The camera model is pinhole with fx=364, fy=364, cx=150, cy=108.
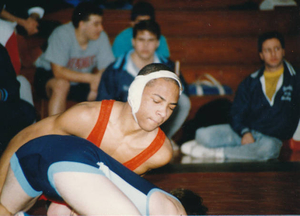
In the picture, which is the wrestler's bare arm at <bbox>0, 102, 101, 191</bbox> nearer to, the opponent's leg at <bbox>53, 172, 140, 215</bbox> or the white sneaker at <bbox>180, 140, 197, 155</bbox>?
the opponent's leg at <bbox>53, 172, 140, 215</bbox>

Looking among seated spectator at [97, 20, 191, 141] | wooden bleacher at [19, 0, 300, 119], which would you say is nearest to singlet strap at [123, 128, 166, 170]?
seated spectator at [97, 20, 191, 141]

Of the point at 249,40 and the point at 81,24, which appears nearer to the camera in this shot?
the point at 81,24

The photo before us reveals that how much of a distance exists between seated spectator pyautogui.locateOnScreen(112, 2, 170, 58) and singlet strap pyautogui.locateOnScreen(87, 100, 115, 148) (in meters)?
1.92

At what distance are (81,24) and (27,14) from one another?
554 millimetres

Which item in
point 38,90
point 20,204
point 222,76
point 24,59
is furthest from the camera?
point 222,76

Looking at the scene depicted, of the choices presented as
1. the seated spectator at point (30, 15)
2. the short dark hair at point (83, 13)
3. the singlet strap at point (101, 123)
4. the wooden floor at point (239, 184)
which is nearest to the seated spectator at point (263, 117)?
the wooden floor at point (239, 184)

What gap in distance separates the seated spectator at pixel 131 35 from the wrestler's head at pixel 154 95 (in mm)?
1941

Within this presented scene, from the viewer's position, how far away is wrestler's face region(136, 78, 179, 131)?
142 centimetres

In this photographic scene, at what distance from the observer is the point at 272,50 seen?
3.08 meters

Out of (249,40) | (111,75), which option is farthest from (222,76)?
(111,75)

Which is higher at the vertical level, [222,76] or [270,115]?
[222,76]

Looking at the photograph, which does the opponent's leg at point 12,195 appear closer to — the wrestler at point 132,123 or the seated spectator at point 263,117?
the wrestler at point 132,123

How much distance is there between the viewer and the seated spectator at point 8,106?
1.98 meters

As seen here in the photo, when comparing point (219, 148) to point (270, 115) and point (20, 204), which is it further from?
point (20, 204)
